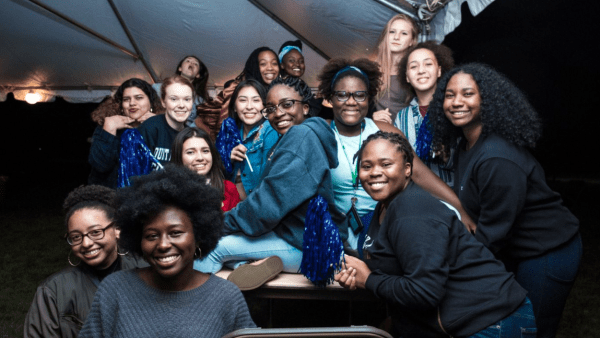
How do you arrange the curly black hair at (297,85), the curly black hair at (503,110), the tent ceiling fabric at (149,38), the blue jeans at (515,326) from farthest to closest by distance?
the tent ceiling fabric at (149,38), the curly black hair at (297,85), the curly black hair at (503,110), the blue jeans at (515,326)

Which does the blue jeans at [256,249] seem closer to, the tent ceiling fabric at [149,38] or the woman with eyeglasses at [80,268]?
the woman with eyeglasses at [80,268]

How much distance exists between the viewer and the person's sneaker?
2742 millimetres

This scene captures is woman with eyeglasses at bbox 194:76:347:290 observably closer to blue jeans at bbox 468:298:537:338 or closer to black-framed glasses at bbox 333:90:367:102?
black-framed glasses at bbox 333:90:367:102

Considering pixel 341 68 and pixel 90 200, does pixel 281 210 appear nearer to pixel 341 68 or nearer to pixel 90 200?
pixel 90 200

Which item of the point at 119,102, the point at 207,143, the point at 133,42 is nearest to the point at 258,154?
the point at 207,143

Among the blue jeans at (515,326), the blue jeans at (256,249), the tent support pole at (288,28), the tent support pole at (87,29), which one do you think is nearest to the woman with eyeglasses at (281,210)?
the blue jeans at (256,249)

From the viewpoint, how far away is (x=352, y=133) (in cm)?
316

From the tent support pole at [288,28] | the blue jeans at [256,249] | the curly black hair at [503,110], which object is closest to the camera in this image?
the curly black hair at [503,110]

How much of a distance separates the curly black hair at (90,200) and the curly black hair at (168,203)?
48cm

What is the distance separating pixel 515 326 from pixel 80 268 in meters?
1.80

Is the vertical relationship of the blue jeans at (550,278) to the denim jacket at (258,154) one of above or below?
below

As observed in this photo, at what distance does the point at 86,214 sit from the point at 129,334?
2.52ft

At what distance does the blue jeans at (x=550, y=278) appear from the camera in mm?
2414

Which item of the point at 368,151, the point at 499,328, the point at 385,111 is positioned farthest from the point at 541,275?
the point at 385,111
